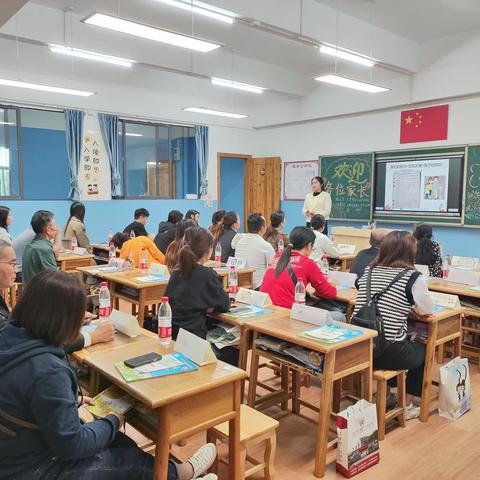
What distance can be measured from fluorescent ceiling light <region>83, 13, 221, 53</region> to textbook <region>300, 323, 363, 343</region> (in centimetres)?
267

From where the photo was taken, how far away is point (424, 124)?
23.4 ft

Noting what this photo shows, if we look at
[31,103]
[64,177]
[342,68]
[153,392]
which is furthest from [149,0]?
[153,392]

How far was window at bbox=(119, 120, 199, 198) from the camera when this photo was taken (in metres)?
8.48

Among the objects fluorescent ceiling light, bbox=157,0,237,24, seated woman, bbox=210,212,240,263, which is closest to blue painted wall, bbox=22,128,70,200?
seated woman, bbox=210,212,240,263

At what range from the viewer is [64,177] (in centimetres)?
769

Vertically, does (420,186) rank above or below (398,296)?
above

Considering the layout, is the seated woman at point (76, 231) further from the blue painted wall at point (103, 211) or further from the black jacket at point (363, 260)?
the black jacket at point (363, 260)

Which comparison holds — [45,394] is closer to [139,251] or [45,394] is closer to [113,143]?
[139,251]

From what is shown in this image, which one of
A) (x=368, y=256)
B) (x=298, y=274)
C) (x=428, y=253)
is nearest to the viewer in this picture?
(x=298, y=274)

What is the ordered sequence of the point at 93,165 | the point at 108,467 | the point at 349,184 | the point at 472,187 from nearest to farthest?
the point at 108,467 → the point at 472,187 → the point at 93,165 → the point at 349,184

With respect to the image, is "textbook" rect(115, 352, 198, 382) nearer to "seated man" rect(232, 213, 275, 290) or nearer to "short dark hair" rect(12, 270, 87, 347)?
"short dark hair" rect(12, 270, 87, 347)

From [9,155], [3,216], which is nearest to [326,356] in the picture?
[3,216]

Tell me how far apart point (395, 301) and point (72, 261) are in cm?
396

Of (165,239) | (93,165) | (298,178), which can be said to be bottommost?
(165,239)
